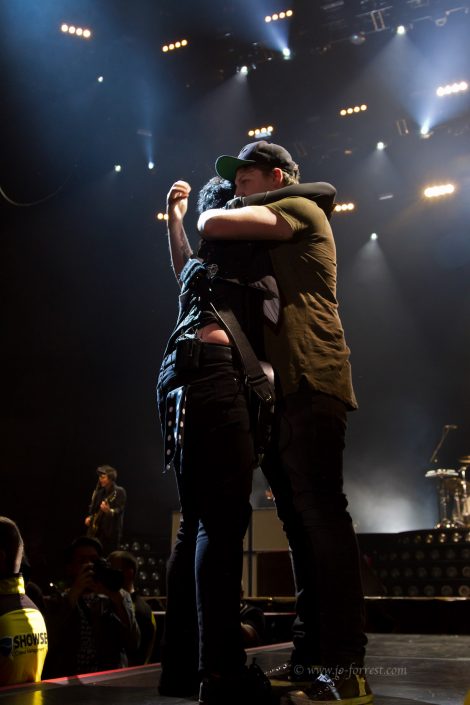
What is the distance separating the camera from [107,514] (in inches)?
291

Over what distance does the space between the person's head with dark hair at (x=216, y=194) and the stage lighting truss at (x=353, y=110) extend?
27.0ft

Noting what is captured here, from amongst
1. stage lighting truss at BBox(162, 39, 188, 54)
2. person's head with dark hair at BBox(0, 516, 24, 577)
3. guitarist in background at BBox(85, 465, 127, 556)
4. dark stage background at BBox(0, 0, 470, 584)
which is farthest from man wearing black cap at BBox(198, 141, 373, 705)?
Answer: stage lighting truss at BBox(162, 39, 188, 54)

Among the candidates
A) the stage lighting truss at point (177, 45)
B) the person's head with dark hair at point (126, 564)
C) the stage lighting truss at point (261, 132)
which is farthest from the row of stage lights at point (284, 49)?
the person's head with dark hair at point (126, 564)

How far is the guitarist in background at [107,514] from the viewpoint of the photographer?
7.34 meters

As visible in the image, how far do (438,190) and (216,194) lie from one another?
874 cm

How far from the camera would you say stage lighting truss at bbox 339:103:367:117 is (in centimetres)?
918

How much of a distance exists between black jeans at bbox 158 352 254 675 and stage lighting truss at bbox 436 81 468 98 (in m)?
8.77

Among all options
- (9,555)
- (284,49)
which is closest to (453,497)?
(284,49)

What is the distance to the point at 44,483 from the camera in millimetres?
A: 8984

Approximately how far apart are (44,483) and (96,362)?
1.98m

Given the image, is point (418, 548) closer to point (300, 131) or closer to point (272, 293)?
point (272, 293)

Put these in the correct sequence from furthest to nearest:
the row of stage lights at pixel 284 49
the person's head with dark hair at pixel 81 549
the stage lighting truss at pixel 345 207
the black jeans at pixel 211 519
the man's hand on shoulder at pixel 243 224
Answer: the stage lighting truss at pixel 345 207 < the row of stage lights at pixel 284 49 < the person's head with dark hair at pixel 81 549 < the man's hand on shoulder at pixel 243 224 < the black jeans at pixel 211 519

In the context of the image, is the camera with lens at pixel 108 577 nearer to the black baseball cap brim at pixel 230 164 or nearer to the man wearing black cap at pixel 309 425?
the man wearing black cap at pixel 309 425

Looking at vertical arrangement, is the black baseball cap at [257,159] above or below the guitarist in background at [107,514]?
above
